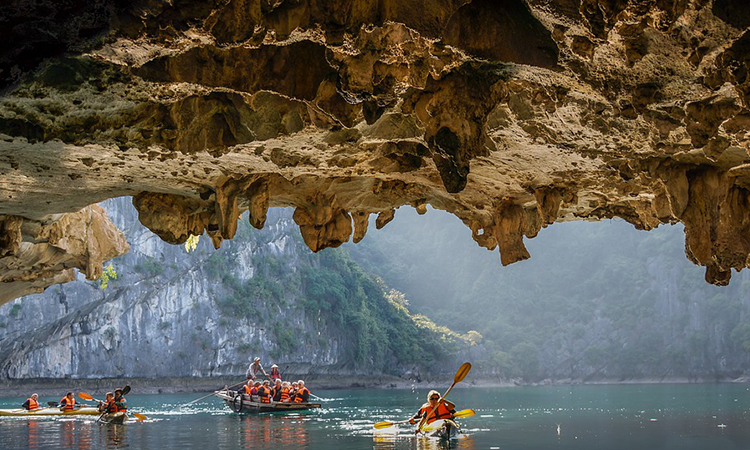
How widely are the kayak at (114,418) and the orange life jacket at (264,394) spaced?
18.0 feet

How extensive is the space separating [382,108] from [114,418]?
715 inches

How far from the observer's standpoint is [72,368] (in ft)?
151

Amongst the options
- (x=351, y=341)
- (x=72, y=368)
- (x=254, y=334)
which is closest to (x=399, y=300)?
(x=351, y=341)

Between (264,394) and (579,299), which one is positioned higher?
(579,299)

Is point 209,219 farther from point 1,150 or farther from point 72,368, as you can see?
point 72,368

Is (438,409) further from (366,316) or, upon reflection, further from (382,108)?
(366,316)

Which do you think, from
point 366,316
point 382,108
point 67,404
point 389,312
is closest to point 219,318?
point 366,316

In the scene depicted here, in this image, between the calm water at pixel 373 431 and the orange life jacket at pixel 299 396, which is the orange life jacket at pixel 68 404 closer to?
the calm water at pixel 373 431

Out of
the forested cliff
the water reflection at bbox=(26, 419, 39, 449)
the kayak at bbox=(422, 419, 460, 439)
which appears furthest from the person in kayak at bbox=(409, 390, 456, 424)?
the forested cliff

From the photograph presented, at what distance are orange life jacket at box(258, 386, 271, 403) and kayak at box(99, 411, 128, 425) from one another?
5495 millimetres

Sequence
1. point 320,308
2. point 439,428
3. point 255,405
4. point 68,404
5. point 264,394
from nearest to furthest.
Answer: point 439,428, point 68,404, point 255,405, point 264,394, point 320,308

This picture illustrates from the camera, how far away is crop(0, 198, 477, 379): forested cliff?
1838 inches

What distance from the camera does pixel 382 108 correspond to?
17.9 feet

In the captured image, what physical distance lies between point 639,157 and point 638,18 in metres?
3.38
